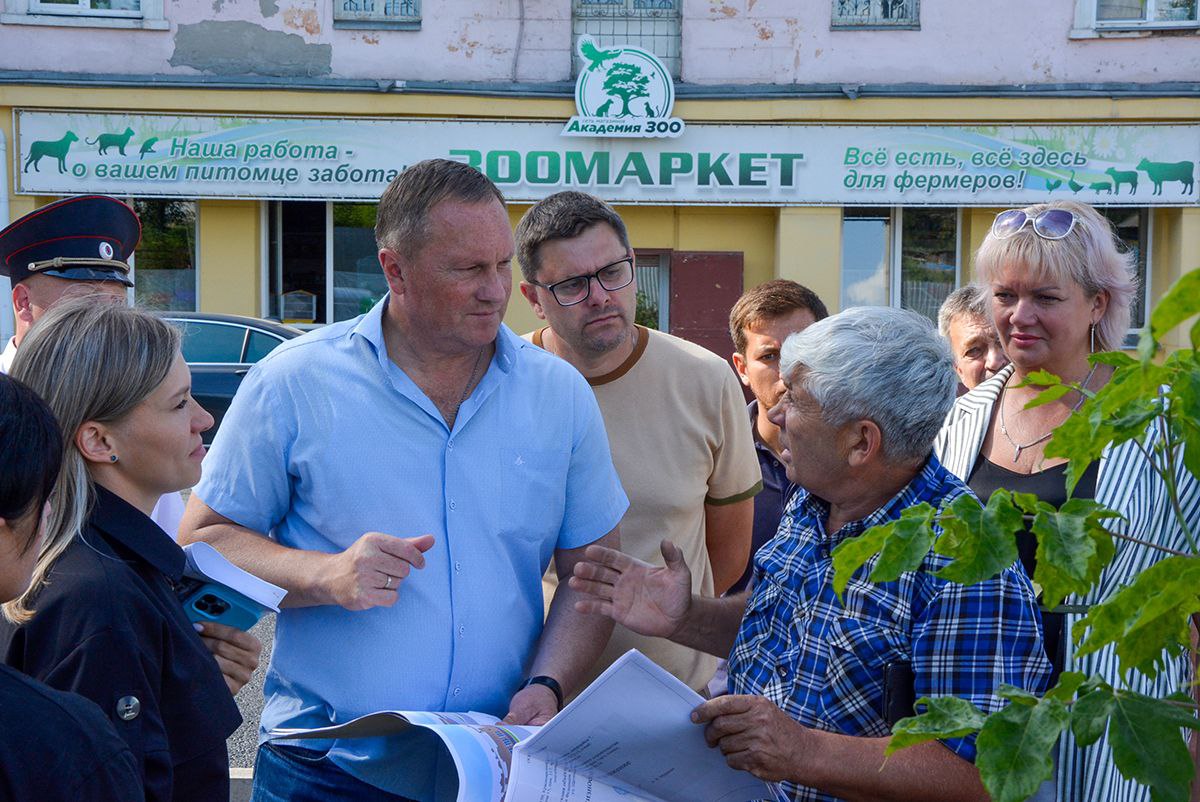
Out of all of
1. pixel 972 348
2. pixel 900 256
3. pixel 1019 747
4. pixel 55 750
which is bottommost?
pixel 55 750

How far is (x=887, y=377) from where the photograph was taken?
2.32m

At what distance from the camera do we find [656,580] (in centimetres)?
261

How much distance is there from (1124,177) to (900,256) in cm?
282

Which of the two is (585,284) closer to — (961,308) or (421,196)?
(421,196)

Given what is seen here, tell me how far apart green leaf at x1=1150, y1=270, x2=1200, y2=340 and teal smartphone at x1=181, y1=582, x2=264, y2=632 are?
1751 mm

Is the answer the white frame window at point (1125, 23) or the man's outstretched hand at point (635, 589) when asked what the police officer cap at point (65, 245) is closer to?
the man's outstretched hand at point (635, 589)

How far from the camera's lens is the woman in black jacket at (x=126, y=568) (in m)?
1.91

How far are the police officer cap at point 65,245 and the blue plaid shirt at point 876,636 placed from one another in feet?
8.11

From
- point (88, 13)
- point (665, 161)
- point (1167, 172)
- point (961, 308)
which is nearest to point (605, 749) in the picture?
point (961, 308)

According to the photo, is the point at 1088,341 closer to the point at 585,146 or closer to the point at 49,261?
the point at 49,261

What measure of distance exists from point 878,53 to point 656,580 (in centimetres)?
1379

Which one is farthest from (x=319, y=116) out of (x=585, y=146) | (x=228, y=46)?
(x=585, y=146)

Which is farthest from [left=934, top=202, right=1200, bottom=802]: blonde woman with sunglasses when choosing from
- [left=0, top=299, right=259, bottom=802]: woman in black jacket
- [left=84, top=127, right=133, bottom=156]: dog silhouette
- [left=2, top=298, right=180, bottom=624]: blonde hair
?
[left=84, top=127, right=133, bottom=156]: dog silhouette

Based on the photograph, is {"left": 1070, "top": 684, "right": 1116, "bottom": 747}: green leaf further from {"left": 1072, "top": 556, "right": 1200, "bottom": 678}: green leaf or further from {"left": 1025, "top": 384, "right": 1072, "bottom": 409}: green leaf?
{"left": 1025, "top": 384, "right": 1072, "bottom": 409}: green leaf
